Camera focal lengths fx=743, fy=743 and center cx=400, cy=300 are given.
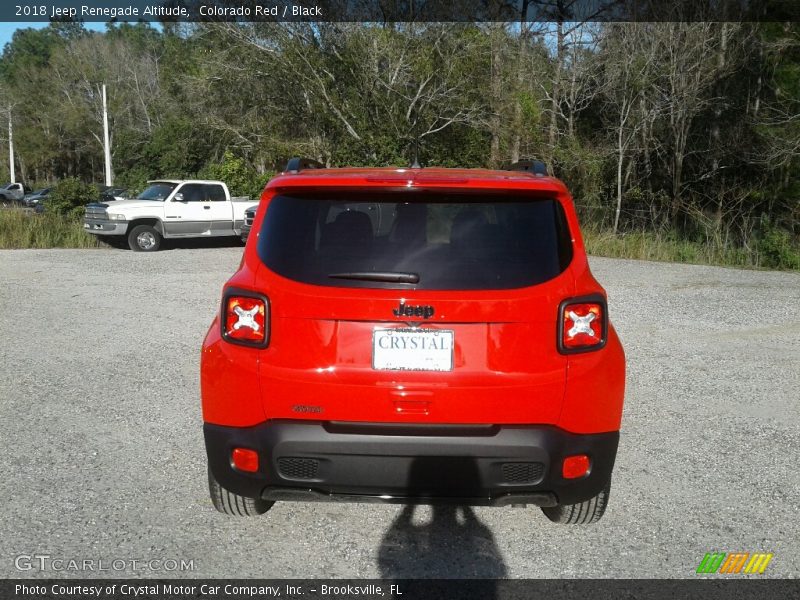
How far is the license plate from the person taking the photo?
9.85 ft

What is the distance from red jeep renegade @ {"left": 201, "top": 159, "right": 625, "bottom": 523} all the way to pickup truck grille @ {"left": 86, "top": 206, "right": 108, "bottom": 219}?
1648 centimetres

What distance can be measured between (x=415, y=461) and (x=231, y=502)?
1063 mm

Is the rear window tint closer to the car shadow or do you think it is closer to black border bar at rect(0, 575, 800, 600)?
black border bar at rect(0, 575, 800, 600)

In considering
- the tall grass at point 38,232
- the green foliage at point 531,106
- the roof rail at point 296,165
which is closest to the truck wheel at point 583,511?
the roof rail at point 296,165

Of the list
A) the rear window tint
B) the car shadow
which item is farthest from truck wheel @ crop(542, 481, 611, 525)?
the car shadow

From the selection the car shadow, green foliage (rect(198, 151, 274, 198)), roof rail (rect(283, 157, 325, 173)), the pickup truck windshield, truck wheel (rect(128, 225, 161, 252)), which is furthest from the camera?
green foliage (rect(198, 151, 274, 198))

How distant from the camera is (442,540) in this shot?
350 centimetres

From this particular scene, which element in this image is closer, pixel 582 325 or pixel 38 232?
pixel 582 325

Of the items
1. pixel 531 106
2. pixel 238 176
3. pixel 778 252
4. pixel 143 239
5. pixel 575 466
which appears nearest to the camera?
pixel 575 466

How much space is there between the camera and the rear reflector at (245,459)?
311 cm

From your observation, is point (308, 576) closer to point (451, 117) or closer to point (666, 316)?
point (666, 316)

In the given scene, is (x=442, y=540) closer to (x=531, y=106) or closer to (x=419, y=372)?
(x=419, y=372)

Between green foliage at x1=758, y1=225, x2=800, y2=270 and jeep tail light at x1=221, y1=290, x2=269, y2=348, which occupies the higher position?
jeep tail light at x1=221, y1=290, x2=269, y2=348

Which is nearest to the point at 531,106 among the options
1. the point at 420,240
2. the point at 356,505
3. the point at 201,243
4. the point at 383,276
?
the point at 201,243
